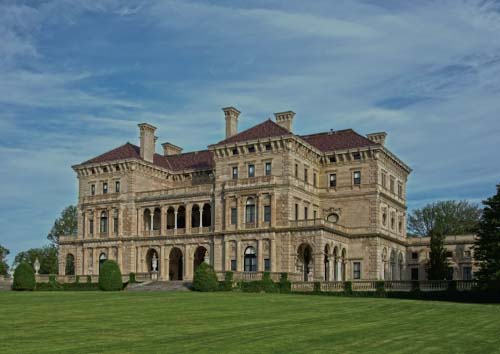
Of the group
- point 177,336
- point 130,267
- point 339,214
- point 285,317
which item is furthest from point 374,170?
point 177,336

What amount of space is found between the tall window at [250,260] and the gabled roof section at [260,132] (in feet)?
34.1

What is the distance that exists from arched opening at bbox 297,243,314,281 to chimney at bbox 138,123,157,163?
22.0 m

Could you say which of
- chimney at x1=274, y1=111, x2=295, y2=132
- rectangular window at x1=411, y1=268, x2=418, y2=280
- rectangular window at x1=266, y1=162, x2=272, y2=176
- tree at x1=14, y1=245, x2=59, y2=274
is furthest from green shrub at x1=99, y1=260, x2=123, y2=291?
tree at x1=14, y1=245, x2=59, y2=274

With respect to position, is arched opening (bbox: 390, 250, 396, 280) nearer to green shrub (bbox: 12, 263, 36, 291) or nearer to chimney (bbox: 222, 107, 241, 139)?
chimney (bbox: 222, 107, 241, 139)

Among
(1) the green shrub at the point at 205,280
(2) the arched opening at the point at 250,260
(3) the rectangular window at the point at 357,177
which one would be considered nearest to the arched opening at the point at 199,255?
(2) the arched opening at the point at 250,260

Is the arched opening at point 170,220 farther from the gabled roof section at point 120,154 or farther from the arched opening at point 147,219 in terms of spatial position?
the gabled roof section at point 120,154

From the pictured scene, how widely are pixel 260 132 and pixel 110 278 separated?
20086 millimetres

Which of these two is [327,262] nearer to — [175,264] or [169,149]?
[175,264]

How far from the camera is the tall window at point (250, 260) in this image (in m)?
66.4

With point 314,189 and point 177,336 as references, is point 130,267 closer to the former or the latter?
point 314,189

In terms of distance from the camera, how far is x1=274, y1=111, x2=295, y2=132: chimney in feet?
232

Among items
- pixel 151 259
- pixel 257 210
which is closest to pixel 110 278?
pixel 257 210

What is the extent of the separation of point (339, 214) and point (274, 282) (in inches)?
668

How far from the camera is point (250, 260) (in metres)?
66.9
